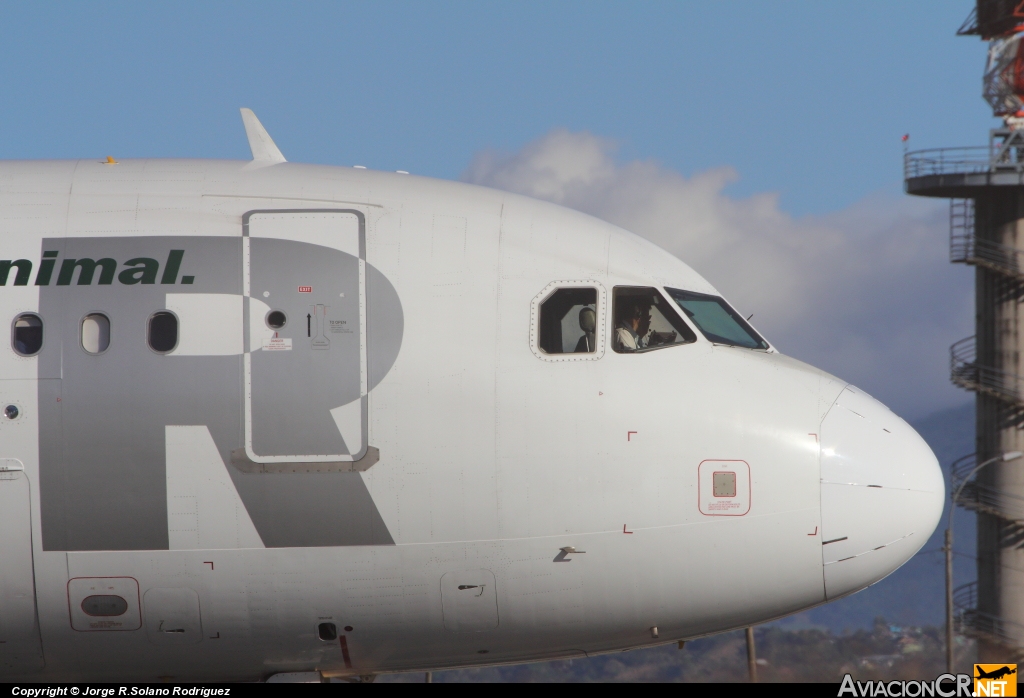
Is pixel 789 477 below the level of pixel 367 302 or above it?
below

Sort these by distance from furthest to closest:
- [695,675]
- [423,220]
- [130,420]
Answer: [695,675], [423,220], [130,420]

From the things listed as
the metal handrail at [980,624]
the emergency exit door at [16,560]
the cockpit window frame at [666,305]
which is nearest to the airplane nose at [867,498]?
the cockpit window frame at [666,305]

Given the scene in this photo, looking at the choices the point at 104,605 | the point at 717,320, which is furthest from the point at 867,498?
the point at 104,605

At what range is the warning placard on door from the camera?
9227 millimetres

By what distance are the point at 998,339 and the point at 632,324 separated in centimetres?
4548

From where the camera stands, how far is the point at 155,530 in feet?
30.0

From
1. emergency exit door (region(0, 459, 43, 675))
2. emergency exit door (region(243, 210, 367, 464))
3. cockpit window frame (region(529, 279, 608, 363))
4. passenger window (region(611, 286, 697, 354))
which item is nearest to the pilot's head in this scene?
passenger window (region(611, 286, 697, 354))

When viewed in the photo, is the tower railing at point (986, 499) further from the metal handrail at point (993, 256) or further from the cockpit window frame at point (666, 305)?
the cockpit window frame at point (666, 305)

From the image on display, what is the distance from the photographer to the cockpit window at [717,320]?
9.79 meters

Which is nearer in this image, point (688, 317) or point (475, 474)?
point (475, 474)

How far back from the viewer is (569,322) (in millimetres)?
9523

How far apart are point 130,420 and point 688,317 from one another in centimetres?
474

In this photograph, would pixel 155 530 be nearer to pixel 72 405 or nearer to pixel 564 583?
pixel 72 405

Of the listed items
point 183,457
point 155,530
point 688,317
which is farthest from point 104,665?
point 688,317
